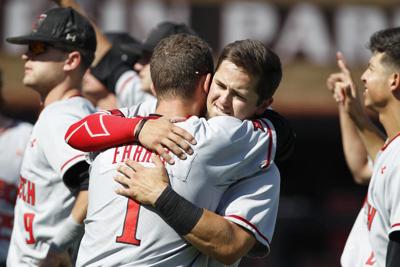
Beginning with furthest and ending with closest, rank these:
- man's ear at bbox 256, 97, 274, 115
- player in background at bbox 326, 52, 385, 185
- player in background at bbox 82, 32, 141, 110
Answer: player in background at bbox 82, 32, 141, 110 < player in background at bbox 326, 52, 385, 185 < man's ear at bbox 256, 97, 274, 115

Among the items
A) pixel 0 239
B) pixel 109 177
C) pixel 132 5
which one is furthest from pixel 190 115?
pixel 132 5

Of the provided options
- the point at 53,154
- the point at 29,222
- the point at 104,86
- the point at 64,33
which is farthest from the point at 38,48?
the point at 104,86

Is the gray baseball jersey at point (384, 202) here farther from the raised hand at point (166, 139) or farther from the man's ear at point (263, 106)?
the raised hand at point (166, 139)

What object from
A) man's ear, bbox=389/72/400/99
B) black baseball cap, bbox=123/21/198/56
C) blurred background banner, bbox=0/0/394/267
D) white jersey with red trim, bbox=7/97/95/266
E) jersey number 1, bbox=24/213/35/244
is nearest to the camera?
man's ear, bbox=389/72/400/99

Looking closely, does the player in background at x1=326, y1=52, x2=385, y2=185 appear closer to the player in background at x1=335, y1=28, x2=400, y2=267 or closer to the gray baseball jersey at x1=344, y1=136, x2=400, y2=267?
the player in background at x1=335, y1=28, x2=400, y2=267

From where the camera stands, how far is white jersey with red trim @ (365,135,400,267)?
4004 millimetres

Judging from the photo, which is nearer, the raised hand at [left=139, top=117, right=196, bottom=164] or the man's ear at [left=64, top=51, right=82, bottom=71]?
the raised hand at [left=139, top=117, right=196, bottom=164]

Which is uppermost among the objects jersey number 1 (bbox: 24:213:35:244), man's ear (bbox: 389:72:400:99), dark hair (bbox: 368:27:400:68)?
dark hair (bbox: 368:27:400:68)

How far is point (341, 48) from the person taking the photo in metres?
10.9

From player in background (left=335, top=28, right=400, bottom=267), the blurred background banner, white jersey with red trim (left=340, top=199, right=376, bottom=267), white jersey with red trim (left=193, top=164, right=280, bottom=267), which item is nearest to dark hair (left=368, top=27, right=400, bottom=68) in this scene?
player in background (left=335, top=28, right=400, bottom=267)

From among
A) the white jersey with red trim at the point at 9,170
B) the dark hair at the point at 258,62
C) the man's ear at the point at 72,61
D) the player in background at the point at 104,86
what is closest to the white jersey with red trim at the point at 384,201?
the dark hair at the point at 258,62

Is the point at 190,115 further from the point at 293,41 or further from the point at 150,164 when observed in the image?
the point at 293,41

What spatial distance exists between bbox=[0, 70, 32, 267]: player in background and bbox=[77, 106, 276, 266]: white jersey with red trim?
7.57 ft

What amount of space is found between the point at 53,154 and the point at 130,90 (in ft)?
4.42
